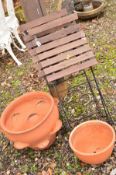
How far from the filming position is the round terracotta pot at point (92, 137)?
12.1 feet

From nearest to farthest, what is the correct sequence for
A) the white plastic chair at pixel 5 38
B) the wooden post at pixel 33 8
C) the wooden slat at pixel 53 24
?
the wooden slat at pixel 53 24 < the wooden post at pixel 33 8 < the white plastic chair at pixel 5 38

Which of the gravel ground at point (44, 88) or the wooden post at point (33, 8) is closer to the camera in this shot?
the gravel ground at point (44, 88)

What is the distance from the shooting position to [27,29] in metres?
3.94

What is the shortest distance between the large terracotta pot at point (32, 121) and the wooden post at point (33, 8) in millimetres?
866

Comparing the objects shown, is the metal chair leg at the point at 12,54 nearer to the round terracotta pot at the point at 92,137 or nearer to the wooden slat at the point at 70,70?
the wooden slat at the point at 70,70

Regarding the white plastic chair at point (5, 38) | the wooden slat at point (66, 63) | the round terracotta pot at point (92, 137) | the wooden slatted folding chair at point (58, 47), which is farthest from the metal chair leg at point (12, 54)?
the round terracotta pot at point (92, 137)

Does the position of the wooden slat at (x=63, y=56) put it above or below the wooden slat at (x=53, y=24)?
below

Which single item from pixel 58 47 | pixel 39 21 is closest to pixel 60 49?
pixel 58 47

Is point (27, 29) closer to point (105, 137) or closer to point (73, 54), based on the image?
point (73, 54)

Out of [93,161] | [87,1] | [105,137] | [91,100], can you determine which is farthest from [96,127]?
[87,1]

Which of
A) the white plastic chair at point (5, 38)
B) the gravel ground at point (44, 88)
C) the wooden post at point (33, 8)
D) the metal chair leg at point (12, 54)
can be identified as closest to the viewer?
the gravel ground at point (44, 88)

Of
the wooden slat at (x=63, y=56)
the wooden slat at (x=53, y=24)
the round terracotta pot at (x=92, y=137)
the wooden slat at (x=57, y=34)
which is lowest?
the round terracotta pot at (x=92, y=137)

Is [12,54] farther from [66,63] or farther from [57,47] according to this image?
[66,63]

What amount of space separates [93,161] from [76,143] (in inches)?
11.3
